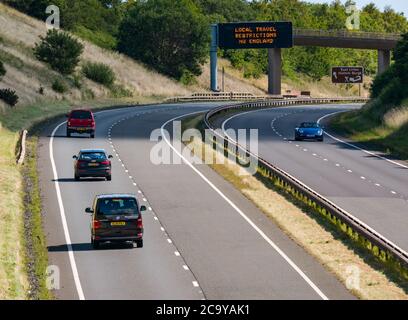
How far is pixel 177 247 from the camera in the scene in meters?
41.4

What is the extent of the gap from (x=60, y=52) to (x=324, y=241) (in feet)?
301

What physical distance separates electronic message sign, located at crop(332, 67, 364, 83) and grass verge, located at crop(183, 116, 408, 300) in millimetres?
109916

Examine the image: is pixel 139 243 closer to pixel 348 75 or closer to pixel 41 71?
pixel 41 71

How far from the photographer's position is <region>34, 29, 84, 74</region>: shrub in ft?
431

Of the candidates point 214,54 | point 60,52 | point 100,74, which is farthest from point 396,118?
point 214,54

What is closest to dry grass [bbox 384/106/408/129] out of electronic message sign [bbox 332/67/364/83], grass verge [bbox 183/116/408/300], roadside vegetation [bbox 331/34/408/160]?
roadside vegetation [bbox 331/34/408/160]

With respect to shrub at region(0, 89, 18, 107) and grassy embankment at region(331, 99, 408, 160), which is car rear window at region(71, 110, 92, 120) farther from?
grassy embankment at region(331, 99, 408, 160)

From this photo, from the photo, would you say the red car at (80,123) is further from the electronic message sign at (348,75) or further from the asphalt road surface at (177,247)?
the electronic message sign at (348,75)

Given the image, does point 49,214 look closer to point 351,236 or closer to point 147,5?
point 351,236

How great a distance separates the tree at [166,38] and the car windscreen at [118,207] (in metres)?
125

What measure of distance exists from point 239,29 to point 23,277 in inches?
4577

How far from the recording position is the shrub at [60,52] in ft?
431

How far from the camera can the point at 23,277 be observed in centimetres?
3575

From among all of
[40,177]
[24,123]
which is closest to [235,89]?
[24,123]
